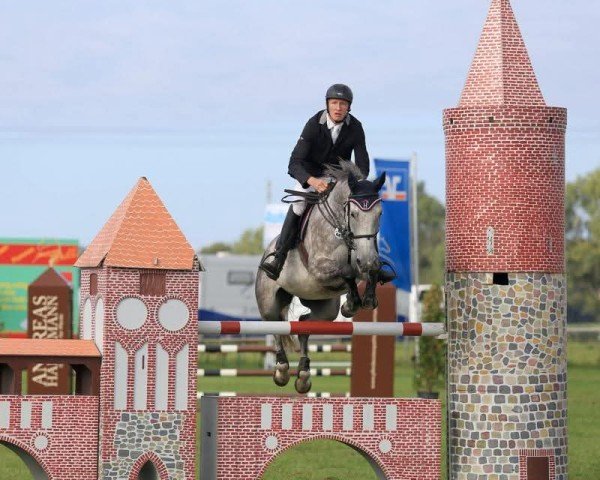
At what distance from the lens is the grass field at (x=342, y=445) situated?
64.2 ft

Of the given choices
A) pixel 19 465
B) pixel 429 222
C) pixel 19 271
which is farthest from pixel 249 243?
pixel 19 465

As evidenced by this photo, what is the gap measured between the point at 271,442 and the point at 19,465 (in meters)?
8.41

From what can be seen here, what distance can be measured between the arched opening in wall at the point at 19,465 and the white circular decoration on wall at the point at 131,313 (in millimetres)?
1407

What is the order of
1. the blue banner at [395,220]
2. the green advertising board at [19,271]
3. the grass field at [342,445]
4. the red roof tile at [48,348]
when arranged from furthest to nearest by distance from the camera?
the green advertising board at [19,271], the blue banner at [395,220], the grass field at [342,445], the red roof tile at [48,348]

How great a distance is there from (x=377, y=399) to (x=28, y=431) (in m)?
3.10

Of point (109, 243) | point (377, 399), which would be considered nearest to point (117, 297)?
point (109, 243)

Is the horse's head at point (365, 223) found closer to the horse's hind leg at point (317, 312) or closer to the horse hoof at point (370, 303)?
the horse hoof at point (370, 303)

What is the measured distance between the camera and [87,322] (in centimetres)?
1391

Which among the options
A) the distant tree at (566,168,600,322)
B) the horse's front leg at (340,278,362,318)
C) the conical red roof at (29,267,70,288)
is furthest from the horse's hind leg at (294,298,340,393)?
the distant tree at (566,168,600,322)

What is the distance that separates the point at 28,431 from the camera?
12727mm

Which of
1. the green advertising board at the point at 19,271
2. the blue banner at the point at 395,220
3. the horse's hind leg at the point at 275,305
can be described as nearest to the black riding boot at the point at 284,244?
the horse's hind leg at the point at 275,305

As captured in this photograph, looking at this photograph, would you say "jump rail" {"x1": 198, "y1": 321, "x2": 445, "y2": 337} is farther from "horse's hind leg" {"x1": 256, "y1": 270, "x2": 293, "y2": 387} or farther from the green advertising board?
the green advertising board

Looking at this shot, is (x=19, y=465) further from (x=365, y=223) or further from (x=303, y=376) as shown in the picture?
(x=365, y=223)

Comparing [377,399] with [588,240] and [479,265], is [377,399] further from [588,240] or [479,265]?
[588,240]
